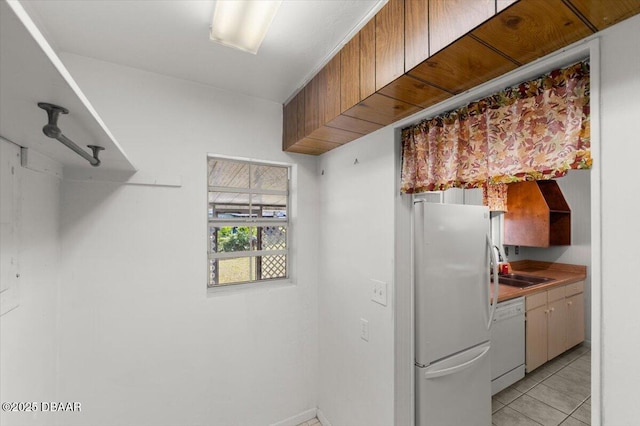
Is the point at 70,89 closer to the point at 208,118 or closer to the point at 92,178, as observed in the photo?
the point at 92,178

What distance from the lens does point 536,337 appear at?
2.88 meters

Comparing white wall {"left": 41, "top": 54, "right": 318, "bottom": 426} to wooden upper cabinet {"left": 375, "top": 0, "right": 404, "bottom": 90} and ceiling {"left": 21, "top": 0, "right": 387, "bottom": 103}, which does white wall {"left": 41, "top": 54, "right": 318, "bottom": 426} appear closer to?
ceiling {"left": 21, "top": 0, "right": 387, "bottom": 103}

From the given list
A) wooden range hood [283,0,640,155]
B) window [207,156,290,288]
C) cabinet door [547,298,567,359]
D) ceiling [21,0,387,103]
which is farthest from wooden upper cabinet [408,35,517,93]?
cabinet door [547,298,567,359]

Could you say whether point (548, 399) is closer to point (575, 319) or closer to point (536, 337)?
point (536, 337)

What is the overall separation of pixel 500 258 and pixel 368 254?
277cm

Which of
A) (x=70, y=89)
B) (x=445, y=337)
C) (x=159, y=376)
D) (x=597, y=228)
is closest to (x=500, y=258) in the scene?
(x=445, y=337)

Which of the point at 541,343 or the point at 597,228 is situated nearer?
the point at 597,228

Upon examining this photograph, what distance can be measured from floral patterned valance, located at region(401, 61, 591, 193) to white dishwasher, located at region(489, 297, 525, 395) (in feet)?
5.91

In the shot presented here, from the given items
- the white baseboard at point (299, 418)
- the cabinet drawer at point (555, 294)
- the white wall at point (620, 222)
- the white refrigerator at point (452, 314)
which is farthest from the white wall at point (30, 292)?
the cabinet drawer at point (555, 294)

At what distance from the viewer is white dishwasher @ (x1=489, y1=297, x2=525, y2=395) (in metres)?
2.49

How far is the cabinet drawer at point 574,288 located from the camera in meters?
3.21

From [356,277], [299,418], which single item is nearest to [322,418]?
[299,418]

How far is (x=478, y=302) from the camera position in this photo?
195cm

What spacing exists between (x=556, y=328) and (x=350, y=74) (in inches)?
143
